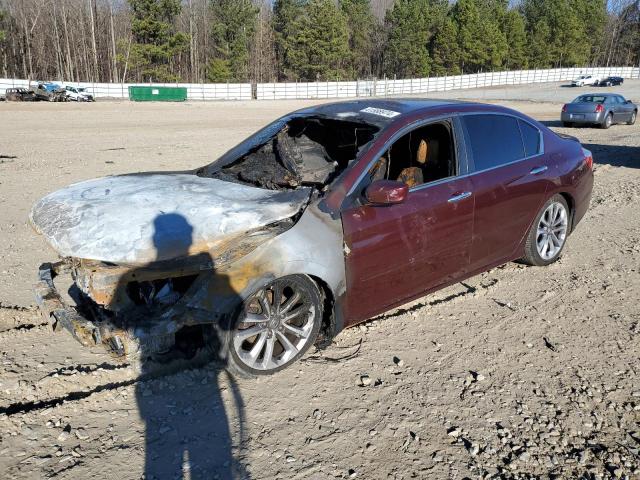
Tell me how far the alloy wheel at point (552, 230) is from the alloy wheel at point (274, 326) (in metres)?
2.78


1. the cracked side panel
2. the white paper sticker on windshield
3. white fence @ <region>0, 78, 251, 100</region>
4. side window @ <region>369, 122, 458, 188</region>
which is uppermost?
white fence @ <region>0, 78, 251, 100</region>

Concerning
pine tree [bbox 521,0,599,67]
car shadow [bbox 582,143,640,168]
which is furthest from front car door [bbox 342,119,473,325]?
pine tree [bbox 521,0,599,67]

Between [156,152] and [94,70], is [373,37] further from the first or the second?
[156,152]

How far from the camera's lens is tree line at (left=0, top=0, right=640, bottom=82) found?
66.9m

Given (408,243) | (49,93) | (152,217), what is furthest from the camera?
(49,93)

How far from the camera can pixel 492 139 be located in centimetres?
455

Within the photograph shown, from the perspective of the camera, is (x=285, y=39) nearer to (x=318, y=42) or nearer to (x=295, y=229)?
(x=318, y=42)

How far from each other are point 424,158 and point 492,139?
70 centimetres

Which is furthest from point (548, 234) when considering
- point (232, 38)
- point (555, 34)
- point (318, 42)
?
point (555, 34)

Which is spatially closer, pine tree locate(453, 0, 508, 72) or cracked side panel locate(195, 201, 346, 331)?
cracked side panel locate(195, 201, 346, 331)

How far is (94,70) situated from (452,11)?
180 feet

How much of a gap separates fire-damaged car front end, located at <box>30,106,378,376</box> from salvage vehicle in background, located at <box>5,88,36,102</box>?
40.6 m

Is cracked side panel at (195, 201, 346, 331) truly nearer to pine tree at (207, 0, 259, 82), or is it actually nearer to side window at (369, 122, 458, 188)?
side window at (369, 122, 458, 188)

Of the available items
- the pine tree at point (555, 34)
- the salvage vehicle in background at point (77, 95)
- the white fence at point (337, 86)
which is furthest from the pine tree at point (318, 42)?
the pine tree at point (555, 34)
